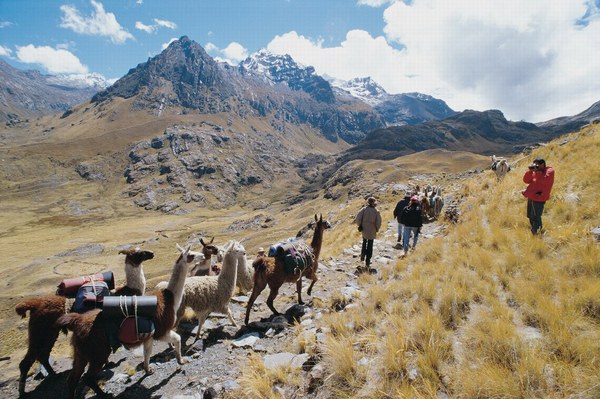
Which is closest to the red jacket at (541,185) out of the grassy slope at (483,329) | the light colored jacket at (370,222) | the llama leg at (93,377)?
the grassy slope at (483,329)

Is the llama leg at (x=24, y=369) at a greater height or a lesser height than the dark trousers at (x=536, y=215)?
lesser

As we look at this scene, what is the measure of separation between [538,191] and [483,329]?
6.47 metres

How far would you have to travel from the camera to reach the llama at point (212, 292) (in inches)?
349

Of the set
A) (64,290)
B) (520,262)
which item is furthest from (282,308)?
(520,262)

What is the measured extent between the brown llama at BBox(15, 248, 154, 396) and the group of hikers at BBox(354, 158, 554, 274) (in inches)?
319

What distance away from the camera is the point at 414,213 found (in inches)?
531

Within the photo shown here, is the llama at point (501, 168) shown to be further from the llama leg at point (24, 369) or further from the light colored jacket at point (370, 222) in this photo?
the llama leg at point (24, 369)

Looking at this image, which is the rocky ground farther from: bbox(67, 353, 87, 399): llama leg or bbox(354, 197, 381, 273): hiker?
bbox(354, 197, 381, 273): hiker

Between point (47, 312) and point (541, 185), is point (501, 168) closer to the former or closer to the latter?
point (541, 185)

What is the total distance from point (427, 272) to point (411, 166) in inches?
5706

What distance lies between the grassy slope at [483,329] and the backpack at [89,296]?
170 inches

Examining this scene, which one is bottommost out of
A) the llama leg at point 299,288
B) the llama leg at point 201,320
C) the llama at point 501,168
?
the llama leg at point 201,320

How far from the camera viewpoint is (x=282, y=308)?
1040 centimetres

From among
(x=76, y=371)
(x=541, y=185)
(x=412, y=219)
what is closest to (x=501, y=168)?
(x=412, y=219)
